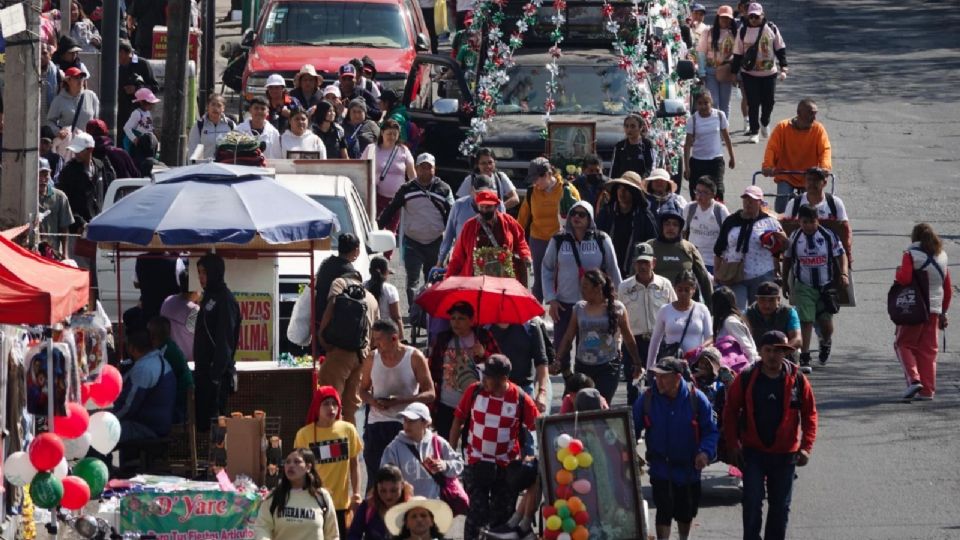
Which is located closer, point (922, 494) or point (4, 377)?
point (4, 377)

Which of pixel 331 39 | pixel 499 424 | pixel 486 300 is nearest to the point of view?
pixel 499 424

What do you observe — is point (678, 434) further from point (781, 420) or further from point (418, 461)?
point (418, 461)

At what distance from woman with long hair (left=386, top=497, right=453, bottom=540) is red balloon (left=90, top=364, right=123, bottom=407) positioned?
2436mm

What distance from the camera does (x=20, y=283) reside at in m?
11.1

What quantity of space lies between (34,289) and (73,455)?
156 centimetres

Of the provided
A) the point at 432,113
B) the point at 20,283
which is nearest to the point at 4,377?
the point at 20,283

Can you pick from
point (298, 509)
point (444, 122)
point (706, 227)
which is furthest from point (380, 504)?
point (444, 122)

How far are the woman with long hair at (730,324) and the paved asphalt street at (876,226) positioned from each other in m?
1.01

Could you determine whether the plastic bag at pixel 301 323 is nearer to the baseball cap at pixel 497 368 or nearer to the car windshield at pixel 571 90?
the baseball cap at pixel 497 368

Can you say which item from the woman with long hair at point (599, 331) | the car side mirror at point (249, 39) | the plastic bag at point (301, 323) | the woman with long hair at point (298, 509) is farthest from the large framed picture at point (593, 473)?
the car side mirror at point (249, 39)

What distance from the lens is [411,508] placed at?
11.3 metres

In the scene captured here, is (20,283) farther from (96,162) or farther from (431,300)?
(96,162)

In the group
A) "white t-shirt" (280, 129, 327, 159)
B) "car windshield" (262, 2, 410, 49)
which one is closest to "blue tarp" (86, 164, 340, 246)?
"white t-shirt" (280, 129, 327, 159)

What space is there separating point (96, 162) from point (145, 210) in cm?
560
